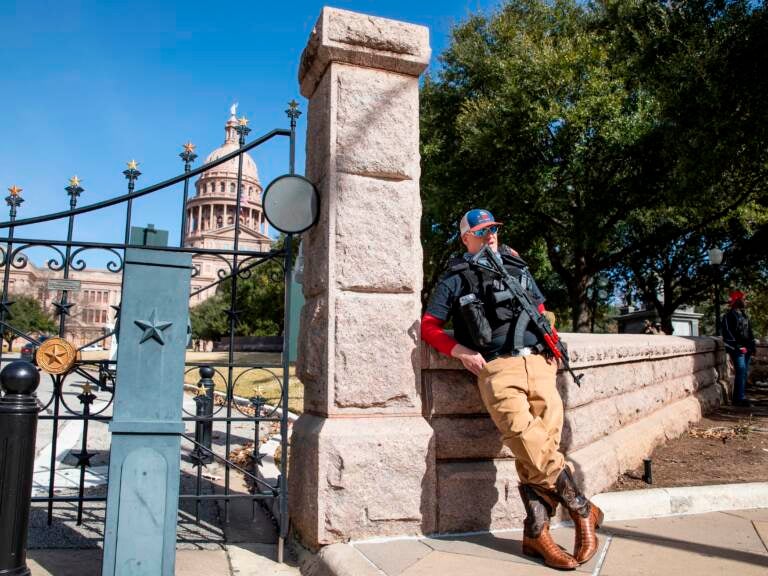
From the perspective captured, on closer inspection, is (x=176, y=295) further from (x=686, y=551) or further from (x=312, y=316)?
(x=686, y=551)

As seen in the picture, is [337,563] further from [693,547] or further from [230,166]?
[230,166]

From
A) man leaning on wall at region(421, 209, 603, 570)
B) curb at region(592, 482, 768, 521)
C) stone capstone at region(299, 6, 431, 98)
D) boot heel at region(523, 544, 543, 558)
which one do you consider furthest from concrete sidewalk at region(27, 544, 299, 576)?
stone capstone at region(299, 6, 431, 98)

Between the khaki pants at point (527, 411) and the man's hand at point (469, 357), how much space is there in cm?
4

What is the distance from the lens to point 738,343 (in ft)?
34.9

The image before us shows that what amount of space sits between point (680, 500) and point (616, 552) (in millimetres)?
1240

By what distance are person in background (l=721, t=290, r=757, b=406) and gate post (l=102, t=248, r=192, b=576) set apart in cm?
1015

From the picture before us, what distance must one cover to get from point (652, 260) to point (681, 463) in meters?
21.2

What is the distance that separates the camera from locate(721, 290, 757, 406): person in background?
10383 millimetres

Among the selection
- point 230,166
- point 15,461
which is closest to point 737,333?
point 15,461

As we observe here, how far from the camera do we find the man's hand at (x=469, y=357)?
11.6 ft

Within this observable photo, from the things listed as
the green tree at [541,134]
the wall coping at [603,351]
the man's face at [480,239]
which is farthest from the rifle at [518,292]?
the green tree at [541,134]

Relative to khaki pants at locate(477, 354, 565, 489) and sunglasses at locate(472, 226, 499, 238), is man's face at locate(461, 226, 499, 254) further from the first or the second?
khaki pants at locate(477, 354, 565, 489)

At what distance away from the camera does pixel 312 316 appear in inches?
154

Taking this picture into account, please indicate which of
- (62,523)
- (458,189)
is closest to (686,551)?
(62,523)
